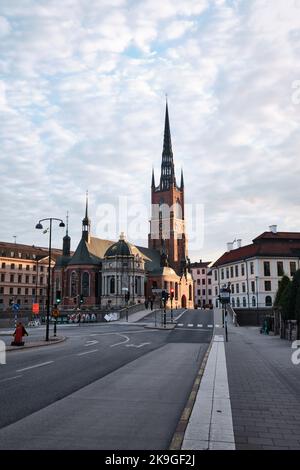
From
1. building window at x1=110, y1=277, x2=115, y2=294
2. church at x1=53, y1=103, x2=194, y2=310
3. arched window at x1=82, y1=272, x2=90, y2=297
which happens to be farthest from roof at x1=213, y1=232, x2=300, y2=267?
arched window at x1=82, y1=272, x2=90, y2=297

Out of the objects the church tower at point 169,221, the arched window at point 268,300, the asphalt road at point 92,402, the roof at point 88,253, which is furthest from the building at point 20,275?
the asphalt road at point 92,402

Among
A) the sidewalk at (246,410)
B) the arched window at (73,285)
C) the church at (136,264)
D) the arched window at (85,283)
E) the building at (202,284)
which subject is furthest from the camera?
the building at (202,284)

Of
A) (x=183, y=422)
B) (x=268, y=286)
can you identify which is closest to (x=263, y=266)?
(x=268, y=286)

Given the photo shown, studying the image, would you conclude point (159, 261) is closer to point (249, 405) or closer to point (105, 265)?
point (105, 265)

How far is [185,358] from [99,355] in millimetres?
4022

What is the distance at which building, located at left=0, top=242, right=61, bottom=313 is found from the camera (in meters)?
105

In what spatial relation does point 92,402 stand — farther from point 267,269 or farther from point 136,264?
point 136,264

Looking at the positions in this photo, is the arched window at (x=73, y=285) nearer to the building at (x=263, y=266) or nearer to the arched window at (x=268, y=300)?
the building at (x=263, y=266)

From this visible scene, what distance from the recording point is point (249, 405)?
359 inches

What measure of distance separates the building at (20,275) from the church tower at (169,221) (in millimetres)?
31866

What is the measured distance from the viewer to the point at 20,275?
110 m

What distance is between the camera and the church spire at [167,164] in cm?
12419

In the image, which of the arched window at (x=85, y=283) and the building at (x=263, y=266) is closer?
the building at (x=263, y=266)

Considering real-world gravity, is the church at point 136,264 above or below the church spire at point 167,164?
below
